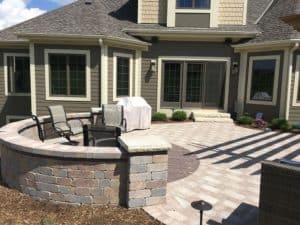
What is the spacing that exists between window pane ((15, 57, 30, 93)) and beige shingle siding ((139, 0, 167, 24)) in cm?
541

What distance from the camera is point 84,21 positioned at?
1095cm

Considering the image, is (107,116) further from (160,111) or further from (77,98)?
(160,111)

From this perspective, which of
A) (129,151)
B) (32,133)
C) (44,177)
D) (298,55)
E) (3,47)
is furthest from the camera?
(3,47)

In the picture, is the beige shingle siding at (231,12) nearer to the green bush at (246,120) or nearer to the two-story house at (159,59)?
the two-story house at (159,59)

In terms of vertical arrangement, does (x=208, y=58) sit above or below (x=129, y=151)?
above

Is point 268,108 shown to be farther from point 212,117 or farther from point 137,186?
point 137,186

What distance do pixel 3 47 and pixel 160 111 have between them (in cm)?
726

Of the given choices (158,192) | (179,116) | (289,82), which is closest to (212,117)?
(179,116)

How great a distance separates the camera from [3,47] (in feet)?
38.3

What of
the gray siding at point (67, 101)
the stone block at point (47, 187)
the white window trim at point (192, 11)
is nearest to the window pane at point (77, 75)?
the gray siding at point (67, 101)

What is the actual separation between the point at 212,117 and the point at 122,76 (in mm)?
4104

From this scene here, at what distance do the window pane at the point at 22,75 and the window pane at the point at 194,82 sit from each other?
6.98 metres

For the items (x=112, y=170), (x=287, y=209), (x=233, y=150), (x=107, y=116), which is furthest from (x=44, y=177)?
(x=233, y=150)

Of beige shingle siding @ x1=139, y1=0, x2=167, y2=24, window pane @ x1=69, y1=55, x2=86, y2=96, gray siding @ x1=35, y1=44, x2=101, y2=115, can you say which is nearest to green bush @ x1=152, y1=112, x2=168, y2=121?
gray siding @ x1=35, y1=44, x2=101, y2=115
